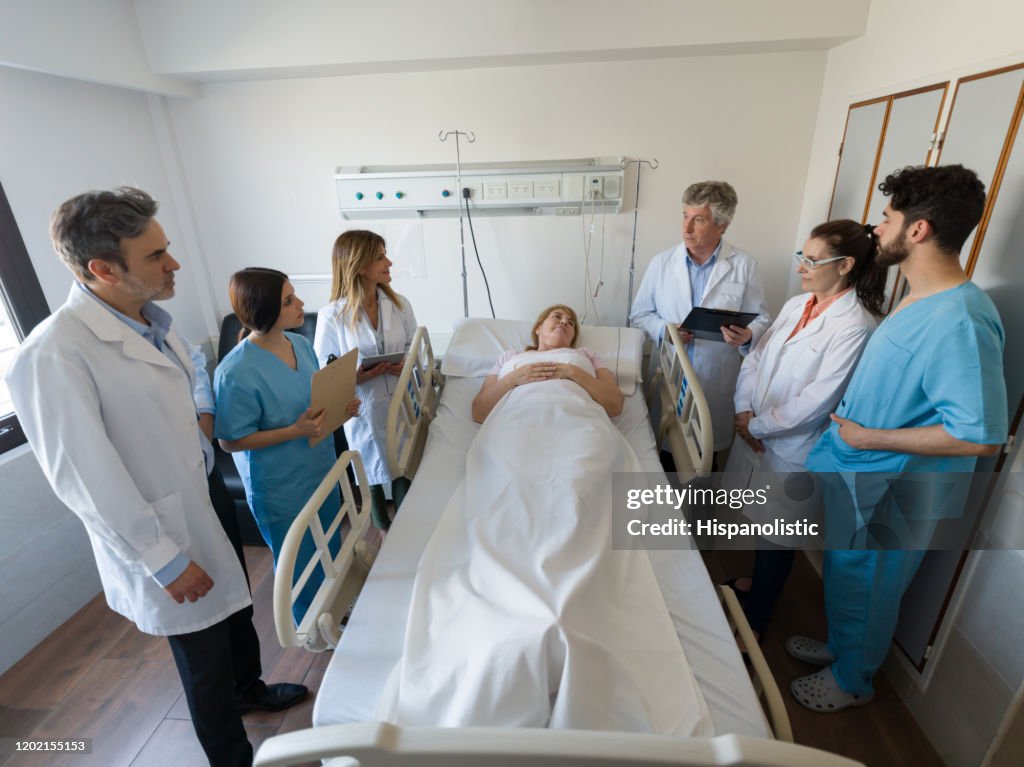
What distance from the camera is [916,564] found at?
1.68 m

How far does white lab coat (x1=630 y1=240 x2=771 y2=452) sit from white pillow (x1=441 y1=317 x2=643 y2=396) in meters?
0.16

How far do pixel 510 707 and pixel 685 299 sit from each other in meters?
2.17

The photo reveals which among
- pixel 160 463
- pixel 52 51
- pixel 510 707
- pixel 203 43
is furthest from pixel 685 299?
pixel 52 51

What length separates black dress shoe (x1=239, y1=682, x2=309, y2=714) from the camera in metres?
1.98

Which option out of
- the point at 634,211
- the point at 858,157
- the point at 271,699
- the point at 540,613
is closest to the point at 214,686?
the point at 271,699

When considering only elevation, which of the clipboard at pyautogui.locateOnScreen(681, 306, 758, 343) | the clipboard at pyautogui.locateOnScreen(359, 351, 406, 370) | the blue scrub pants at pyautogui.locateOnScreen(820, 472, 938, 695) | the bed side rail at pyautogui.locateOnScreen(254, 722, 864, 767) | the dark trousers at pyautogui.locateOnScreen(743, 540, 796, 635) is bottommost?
the dark trousers at pyautogui.locateOnScreen(743, 540, 796, 635)

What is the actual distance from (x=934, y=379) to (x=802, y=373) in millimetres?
527

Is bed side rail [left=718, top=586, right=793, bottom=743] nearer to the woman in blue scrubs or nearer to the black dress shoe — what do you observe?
the woman in blue scrubs

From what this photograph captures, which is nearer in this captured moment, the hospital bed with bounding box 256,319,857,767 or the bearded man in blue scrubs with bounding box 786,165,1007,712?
the hospital bed with bounding box 256,319,857,767

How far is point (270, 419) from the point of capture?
1.82 metres

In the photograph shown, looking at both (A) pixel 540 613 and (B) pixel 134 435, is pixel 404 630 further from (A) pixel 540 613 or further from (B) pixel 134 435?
(B) pixel 134 435

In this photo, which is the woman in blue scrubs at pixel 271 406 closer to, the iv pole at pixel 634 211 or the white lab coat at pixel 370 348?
the white lab coat at pixel 370 348

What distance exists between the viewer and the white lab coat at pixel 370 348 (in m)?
2.44

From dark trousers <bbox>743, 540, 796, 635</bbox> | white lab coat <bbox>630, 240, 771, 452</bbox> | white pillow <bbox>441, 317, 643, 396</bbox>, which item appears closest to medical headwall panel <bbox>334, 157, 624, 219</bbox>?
white lab coat <bbox>630, 240, 771, 452</bbox>
